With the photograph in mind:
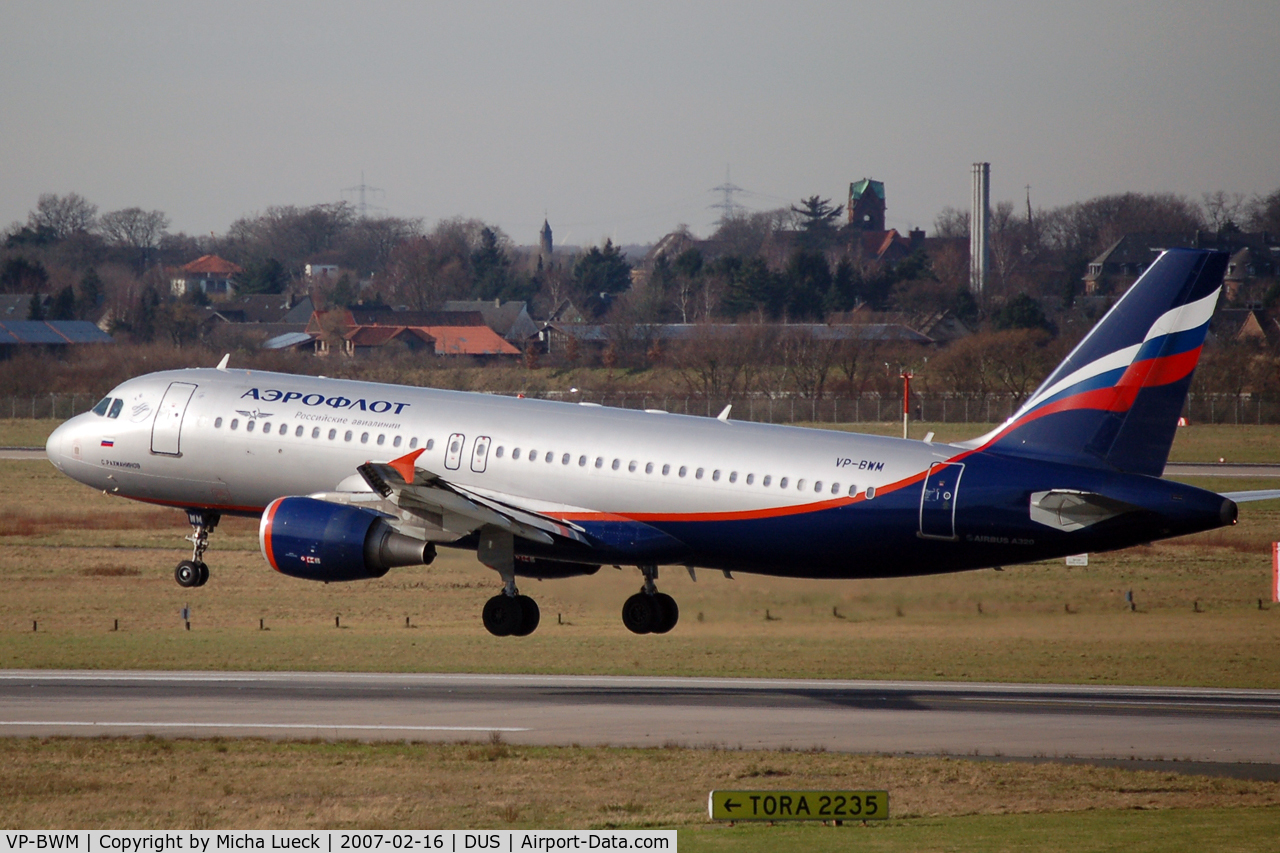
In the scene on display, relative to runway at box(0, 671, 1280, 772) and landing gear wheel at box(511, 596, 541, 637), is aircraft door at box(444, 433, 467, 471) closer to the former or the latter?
landing gear wheel at box(511, 596, 541, 637)

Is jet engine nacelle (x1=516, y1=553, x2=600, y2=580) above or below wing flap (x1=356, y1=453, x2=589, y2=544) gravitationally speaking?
below

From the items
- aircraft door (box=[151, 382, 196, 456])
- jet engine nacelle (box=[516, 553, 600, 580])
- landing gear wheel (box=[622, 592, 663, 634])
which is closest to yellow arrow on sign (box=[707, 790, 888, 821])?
landing gear wheel (box=[622, 592, 663, 634])

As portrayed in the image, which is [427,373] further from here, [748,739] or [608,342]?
[748,739]

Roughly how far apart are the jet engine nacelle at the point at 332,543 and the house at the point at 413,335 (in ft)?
409

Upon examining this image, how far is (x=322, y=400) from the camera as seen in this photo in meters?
43.0

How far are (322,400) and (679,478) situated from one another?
10239mm

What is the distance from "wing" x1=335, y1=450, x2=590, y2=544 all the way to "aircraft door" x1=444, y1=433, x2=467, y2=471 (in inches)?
21.5

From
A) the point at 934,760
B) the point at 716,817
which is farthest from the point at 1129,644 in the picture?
the point at 716,817

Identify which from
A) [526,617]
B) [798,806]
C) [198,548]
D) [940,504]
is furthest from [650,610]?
[198,548]

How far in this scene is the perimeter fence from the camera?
112 meters

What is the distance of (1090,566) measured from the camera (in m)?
74.2

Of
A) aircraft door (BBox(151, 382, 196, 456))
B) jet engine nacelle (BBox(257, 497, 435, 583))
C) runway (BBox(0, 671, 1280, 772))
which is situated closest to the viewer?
jet engine nacelle (BBox(257, 497, 435, 583))

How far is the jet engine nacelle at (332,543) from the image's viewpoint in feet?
132

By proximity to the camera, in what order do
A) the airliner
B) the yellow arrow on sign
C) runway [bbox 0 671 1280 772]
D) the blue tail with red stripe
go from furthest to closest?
runway [bbox 0 671 1280 772] → the blue tail with red stripe → the airliner → the yellow arrow on sign
